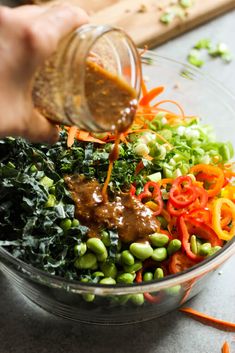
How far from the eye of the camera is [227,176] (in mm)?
2848

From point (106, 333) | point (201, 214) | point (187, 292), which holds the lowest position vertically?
point (106, 333)

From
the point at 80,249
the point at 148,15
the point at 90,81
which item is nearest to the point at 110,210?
the point at 80,249

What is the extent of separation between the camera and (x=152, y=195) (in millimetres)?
2650

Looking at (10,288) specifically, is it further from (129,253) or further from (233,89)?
(233,89)

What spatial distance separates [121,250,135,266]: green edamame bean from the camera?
240cm

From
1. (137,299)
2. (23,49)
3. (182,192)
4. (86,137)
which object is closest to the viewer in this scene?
(23,49)

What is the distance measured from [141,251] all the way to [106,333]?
0.45 meters

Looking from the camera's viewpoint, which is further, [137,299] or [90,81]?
[137,299]

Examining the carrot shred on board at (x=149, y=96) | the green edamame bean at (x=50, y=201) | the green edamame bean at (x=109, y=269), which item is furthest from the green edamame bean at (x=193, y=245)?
the carrot shred on board at (x=149, y=96)

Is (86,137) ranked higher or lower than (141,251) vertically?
higher

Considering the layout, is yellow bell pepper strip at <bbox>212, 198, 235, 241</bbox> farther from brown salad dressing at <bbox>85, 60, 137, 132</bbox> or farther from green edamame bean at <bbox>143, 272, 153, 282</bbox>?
brown salad dressing at <bbox>85, 60, 137, 132</bbox>

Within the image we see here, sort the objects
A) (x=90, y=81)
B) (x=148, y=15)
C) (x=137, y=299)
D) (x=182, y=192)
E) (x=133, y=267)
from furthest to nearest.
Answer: (x=148, y=15)
(x=182, y=192)
(x=133, y=267)
(x=137, y=299)
(x=90, y=81)

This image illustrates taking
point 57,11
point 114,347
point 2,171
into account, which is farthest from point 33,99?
point 114,347

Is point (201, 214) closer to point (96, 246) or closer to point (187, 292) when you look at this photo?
point (187, 292)
